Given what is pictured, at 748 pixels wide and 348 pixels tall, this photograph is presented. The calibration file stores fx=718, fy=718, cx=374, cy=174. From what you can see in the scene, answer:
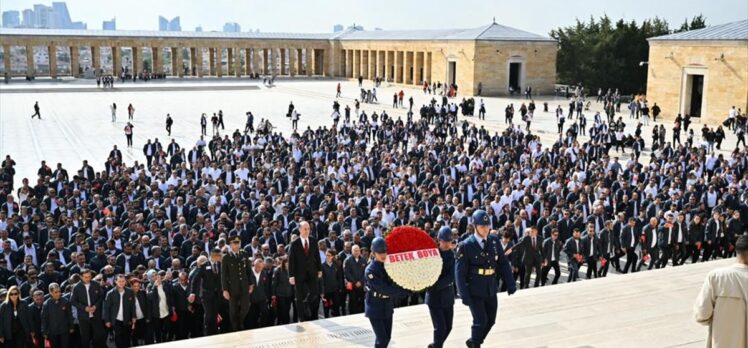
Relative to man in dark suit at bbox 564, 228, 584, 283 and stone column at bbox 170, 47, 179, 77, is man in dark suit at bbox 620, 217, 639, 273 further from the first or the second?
stone column at bbox 170, 47, 179, 77

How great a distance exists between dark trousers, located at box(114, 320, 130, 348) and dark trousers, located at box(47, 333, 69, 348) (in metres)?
0.56

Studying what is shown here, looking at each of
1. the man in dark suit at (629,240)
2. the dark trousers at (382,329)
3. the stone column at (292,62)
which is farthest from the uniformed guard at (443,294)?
the stone column at (292,62)

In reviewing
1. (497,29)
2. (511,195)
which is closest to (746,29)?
(497,29)

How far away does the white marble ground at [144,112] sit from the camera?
86.0 ft

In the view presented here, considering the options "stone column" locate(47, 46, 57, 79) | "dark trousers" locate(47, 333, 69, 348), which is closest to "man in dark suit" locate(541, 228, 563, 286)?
"dark trousers" locate(47, 333, 69, 348)

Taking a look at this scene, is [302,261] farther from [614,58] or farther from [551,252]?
[614,58]

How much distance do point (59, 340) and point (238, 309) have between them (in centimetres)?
216

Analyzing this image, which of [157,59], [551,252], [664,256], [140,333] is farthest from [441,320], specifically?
[157,59]

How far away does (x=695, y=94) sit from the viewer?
3488 centimetres

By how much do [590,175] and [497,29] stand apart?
33.1 m

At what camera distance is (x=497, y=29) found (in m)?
48.7

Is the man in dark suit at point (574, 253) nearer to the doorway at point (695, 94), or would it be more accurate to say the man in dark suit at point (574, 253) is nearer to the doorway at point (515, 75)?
the doorway at point (695, 94)

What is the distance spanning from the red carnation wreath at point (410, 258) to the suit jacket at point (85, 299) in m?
4.43

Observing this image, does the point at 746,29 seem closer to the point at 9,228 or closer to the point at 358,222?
the point at 358,222
